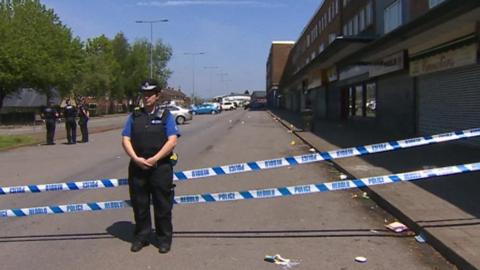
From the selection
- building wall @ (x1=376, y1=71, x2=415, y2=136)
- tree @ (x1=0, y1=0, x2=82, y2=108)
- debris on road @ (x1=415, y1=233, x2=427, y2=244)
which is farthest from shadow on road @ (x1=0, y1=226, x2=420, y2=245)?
tree @ (x1=0, y1=0, x2=82, y2=108)

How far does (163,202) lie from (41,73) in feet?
155

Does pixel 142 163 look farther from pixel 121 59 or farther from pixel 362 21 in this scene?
pixel 121 59

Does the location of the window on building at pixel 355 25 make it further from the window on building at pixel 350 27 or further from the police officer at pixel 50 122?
the police officer at pixel 50 122

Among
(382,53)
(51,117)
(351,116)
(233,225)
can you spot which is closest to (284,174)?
(233,225)

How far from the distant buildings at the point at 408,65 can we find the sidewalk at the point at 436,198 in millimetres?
2668

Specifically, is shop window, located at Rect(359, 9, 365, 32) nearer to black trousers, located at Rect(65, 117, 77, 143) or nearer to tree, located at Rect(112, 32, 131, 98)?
black trousers, located at Rect(65, 117, 77, 143)

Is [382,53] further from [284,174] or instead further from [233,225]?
[233,225]

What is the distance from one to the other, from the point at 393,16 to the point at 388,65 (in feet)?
16.5

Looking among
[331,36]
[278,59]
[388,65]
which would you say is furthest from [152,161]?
[278,59]

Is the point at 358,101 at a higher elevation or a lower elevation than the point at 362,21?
lower

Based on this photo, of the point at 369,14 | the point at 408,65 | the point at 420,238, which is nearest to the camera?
the point at 420,238

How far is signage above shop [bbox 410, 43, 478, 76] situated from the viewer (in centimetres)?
1518

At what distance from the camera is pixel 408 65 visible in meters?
21.0

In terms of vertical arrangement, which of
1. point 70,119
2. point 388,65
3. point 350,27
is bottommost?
point 70,119
